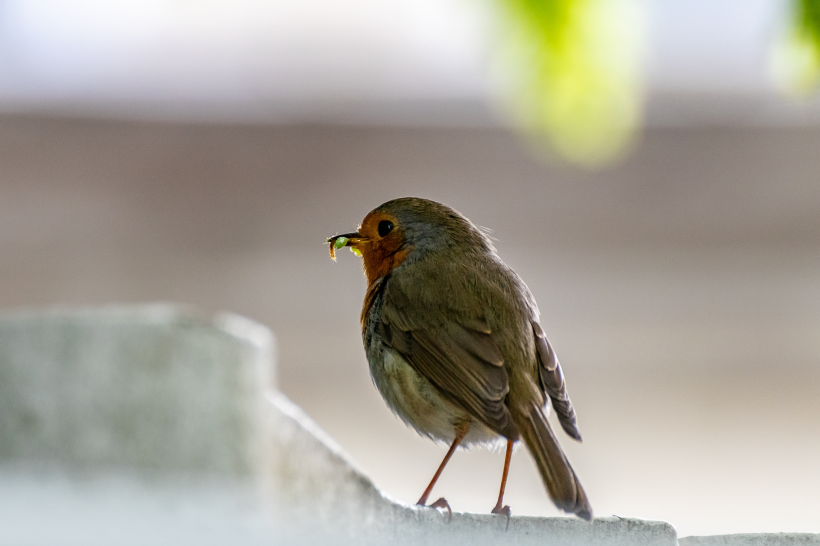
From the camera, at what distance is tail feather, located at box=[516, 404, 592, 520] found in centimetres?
187

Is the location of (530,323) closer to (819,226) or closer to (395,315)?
(395,315)

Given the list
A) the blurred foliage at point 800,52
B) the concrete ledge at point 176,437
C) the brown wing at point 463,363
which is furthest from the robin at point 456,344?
the blurred foliage at point 800,52

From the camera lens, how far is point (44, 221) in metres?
7.45

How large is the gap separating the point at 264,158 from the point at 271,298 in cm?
106

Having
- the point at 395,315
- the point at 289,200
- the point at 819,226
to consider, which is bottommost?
the point at 395,315

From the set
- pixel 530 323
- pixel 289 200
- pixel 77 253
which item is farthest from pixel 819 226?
pixel 530 323

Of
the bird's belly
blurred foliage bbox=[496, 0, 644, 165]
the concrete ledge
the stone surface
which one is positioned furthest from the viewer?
the bird's belly

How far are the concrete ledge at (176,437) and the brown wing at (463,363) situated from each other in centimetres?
38

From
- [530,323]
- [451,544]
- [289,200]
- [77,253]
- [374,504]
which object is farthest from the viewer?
[289,200]

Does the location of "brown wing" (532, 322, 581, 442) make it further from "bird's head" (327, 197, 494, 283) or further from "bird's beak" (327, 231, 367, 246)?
"bird's beak" (327, 231, 367, 246)

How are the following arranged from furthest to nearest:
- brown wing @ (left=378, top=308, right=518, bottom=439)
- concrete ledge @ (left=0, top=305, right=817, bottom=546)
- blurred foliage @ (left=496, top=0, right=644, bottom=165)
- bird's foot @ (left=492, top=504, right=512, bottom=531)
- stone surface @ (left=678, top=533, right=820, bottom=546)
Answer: brown wing @ (left=378, top=308, right=518, bottom=439), bird's foot @ (left=492, top=504, right=512, bottom=531), concrete ledge @ (left=0, top=305, right=817, bottom=546), stone surface @ (left=678, top=533, right=820, bottom=546), blurred foliage @ (left=496, top=0, right=644, bottom=165)

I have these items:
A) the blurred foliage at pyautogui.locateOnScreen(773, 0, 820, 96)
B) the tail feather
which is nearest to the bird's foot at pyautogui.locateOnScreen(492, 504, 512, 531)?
the tail feather

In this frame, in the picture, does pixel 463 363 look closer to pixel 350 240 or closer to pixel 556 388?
pixel 556 388

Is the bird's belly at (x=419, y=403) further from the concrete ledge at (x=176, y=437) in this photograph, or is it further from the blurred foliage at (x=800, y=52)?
the blurred foliage at (x=800, y=52)
